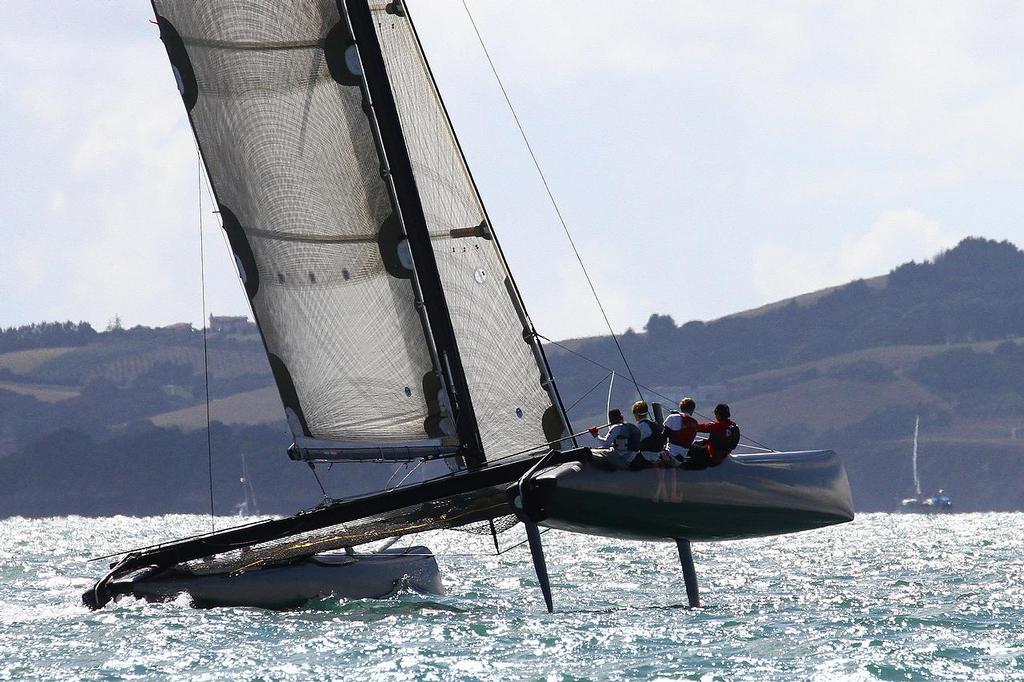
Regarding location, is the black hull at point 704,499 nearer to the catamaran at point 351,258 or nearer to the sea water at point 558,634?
the sea water at point 558,634

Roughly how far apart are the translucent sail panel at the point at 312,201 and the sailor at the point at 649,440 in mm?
3316

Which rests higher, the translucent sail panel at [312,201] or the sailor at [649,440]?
the translucent sail panel at [312,201]

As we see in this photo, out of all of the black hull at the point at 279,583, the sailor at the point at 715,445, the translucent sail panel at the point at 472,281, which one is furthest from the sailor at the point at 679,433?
the black hull at the point at 279,583

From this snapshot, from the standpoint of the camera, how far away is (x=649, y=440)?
1421cm

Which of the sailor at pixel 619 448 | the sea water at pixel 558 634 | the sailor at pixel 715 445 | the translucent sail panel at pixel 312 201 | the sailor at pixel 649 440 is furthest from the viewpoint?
the translucent sail panel at pixel 312 201

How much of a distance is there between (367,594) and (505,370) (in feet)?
10.1

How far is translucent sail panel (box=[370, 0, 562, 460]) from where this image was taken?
16.5 metres

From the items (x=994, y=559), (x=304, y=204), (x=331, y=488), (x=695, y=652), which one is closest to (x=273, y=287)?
(x=304, y=204)

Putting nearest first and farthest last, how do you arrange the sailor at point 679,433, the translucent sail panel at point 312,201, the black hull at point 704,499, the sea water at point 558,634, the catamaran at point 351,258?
1. the sea water at point 558,634
2. the black hull at point 704,499
3. the sailor at point 679,433
4. the catamaran at point 351,258
5. the translucent sail panel at point 312,201

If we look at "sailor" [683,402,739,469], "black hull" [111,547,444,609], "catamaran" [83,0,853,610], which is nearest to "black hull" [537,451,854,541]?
"sailor" [683,402,739,469]

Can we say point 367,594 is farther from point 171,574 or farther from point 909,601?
point 909,601

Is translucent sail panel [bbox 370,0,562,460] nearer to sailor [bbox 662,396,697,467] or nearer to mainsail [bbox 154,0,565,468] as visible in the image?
mainsail [bbox 154,0,565,468]

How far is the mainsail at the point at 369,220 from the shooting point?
54.2 ft

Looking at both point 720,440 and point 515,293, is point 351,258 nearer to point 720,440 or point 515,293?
point 515,293
